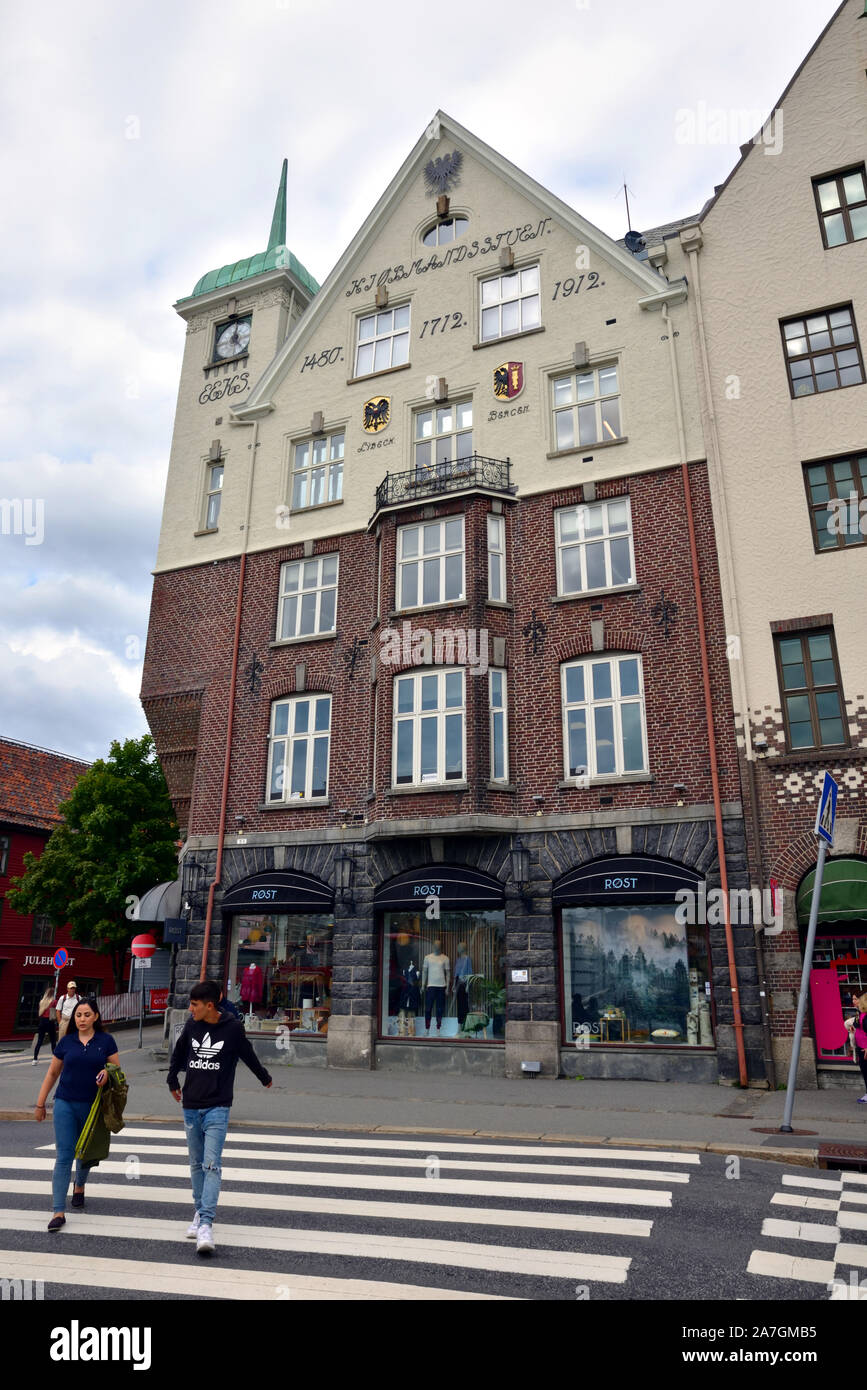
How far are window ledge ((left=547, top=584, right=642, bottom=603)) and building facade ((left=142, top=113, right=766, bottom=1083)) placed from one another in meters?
0.08

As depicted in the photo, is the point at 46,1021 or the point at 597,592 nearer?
the point at 597,592

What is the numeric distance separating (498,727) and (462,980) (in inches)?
203

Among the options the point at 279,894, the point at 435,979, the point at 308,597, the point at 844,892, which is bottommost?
the point at 435,979

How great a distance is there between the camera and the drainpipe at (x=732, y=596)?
50.5 feet

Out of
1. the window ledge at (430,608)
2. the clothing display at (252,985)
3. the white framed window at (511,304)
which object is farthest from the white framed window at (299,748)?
the white framed window at (511,304)

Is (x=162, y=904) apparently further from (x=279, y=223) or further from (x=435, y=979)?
(x=279, y=223)

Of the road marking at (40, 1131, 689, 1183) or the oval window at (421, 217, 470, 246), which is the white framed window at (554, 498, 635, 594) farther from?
the road marking at (40, 1131, 689, 1183)

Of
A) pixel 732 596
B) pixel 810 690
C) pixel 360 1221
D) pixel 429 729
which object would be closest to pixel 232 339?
pixel 429 729

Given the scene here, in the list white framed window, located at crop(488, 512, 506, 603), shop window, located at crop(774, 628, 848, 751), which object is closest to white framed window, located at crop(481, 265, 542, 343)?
white framed window, located at crop(488, 512, 506, 603)

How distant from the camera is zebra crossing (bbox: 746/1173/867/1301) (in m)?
5.93

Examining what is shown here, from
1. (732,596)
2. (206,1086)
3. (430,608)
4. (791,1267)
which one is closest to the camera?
(791,1267)

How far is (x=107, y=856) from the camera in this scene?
1380 inches
